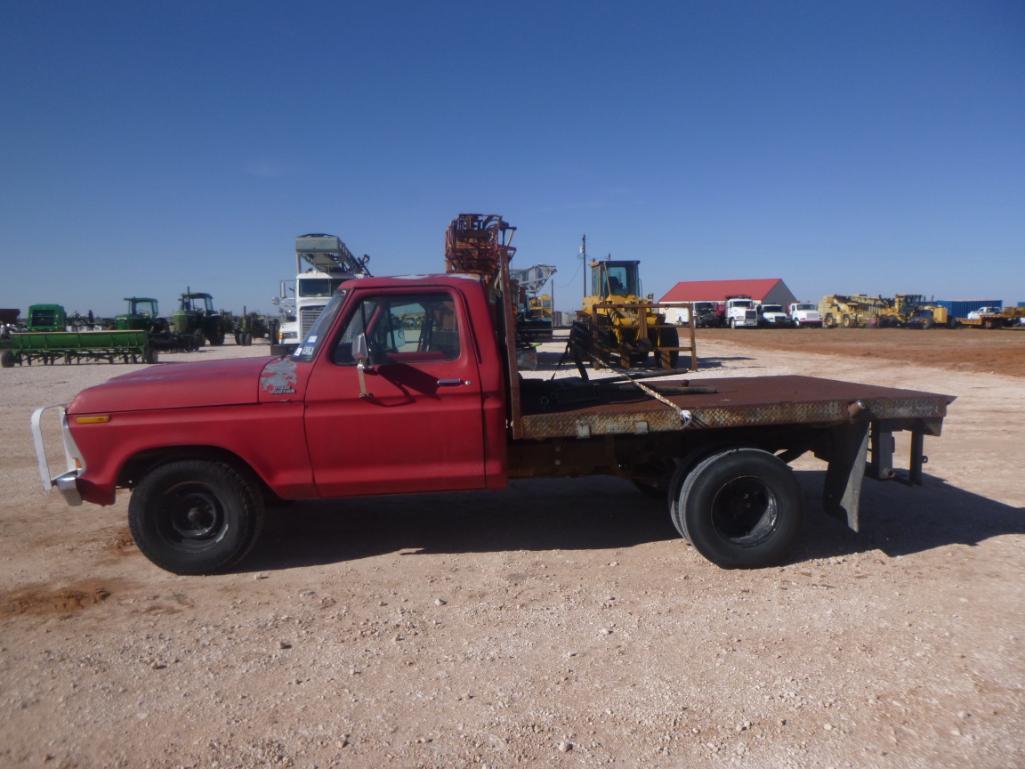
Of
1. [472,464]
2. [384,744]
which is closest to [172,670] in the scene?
[384,744]

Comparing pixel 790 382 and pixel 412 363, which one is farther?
pixel 790 382

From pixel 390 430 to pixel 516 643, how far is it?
1.58 meters

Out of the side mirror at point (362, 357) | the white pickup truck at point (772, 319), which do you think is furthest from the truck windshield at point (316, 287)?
the white pickup truck at point (772, 319)

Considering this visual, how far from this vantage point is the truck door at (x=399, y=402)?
4816 millimetres

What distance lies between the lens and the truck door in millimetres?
4816

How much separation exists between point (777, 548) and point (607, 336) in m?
2.19

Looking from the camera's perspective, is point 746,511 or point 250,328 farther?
point 250,328

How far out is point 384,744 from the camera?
314 centimetres

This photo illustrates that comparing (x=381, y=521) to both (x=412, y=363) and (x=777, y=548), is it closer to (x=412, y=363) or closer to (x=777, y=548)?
(x=412, y=363)

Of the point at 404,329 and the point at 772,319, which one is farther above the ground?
the point at 404,329

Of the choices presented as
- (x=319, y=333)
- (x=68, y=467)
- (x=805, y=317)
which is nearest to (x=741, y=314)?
(x=805, y=317)

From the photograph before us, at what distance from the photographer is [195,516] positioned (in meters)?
4.98

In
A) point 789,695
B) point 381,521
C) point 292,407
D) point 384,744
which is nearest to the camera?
point 384,744

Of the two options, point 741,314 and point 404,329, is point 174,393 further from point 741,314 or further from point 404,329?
point 741,314
